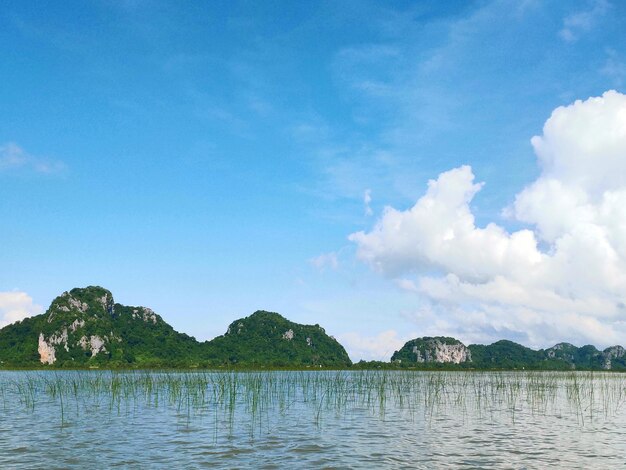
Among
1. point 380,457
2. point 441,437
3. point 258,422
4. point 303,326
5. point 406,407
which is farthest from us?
point 303,326

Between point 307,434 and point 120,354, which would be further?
point 120,354

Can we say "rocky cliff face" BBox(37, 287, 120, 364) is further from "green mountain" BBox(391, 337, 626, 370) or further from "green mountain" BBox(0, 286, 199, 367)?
"green mountain" BBox(391, 337, 626, 370)

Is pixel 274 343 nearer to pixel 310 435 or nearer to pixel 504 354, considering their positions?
pixel 504 354

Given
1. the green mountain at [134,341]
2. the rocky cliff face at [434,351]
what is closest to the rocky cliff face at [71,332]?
the green mountain at [134,341]

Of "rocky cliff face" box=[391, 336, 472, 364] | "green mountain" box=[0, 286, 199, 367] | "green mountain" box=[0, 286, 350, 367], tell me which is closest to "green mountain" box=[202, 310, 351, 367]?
"green mountain" box=[0, 286, 350, 367]

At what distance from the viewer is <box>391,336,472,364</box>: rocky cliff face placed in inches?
5753

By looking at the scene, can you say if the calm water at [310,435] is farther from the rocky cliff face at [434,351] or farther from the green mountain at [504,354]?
the rocky cliff face at [434,351]

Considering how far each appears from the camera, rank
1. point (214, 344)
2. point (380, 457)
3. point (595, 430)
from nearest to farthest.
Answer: point (380, 457) → point (595, 430) → point (214, 344)

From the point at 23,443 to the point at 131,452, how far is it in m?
3.04

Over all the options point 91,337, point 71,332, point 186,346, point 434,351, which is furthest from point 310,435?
point 434,351

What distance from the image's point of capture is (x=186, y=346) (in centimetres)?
10988

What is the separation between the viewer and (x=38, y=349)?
308 feet

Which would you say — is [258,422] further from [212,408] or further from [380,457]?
[380,457]

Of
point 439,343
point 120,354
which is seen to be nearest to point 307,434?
point 120,354
